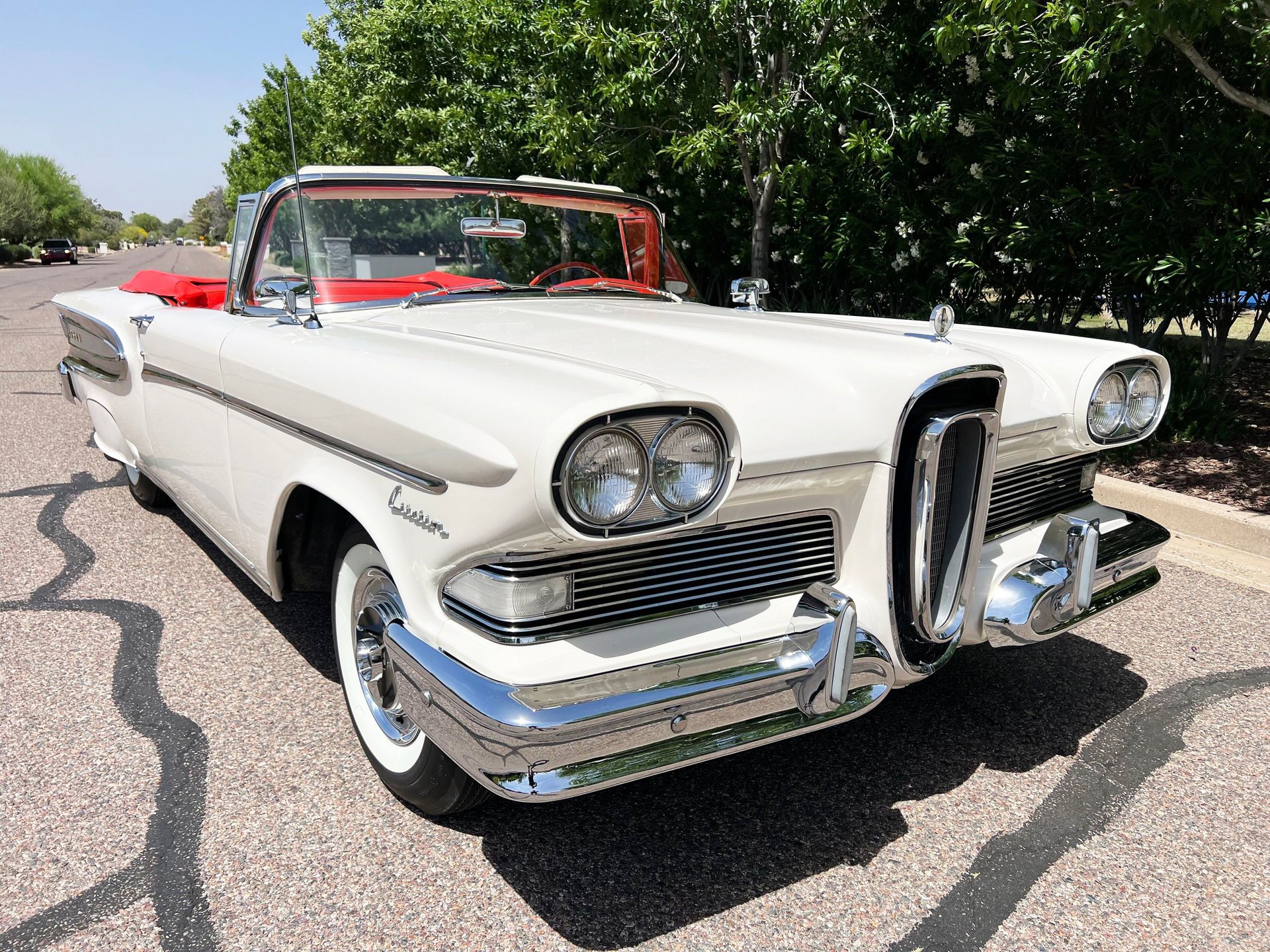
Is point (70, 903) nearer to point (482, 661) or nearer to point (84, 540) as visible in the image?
point (482, 661)

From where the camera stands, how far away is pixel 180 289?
4.46 meters

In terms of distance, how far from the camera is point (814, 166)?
7.35 metres

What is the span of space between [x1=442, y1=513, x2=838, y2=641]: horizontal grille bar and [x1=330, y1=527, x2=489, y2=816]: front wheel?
1.32ft

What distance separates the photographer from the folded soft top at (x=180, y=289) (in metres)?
4.36

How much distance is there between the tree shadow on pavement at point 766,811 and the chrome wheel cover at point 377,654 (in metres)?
0.25

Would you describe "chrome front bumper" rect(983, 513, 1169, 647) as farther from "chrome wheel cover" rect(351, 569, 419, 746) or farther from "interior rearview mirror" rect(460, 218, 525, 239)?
"interior rearview mirror" rect(460, 218, 525, 239)

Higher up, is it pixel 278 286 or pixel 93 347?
pixel 278 286

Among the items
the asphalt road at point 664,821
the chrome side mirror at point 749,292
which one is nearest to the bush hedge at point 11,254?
the asphalt road at point 664,821

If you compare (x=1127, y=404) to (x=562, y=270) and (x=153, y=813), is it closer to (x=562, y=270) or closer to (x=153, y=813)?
(x=562, y=270)

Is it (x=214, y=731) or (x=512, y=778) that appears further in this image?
(x=214, y=731)

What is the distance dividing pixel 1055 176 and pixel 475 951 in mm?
5928

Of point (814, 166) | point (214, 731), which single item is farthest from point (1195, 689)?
point (814, 166)

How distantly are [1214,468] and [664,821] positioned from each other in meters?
4.50

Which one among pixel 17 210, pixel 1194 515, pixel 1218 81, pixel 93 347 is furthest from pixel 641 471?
pixel 17 210
